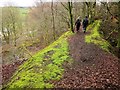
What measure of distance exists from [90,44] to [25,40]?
39.6 metres

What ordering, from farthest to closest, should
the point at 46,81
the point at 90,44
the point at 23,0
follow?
the point at 23,0 < the point at 90,44 < the point at 46,81

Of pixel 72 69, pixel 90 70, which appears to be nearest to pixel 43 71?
pixel 72 69

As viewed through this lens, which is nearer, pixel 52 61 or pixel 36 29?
pixel 52 61

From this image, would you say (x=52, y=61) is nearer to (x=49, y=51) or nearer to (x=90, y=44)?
(x=49, y=51)

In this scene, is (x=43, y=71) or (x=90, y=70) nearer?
(x=43, y=71)

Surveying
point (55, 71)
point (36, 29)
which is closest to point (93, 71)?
point (55, 71)

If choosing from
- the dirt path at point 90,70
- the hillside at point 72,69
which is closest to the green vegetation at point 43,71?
the hillside at point 72,69

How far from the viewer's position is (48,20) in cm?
4981

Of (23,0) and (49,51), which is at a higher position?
(23,0)

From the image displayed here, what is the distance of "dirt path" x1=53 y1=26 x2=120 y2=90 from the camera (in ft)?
45.6

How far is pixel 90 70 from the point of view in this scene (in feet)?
52.9

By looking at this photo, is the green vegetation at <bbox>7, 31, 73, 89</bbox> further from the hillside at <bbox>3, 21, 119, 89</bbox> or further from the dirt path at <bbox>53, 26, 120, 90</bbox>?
the dirt path at <bbox>53, 26, 120, 90</bbox>

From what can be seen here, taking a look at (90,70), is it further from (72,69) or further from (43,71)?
(43,71)

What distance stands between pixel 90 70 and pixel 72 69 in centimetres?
117
